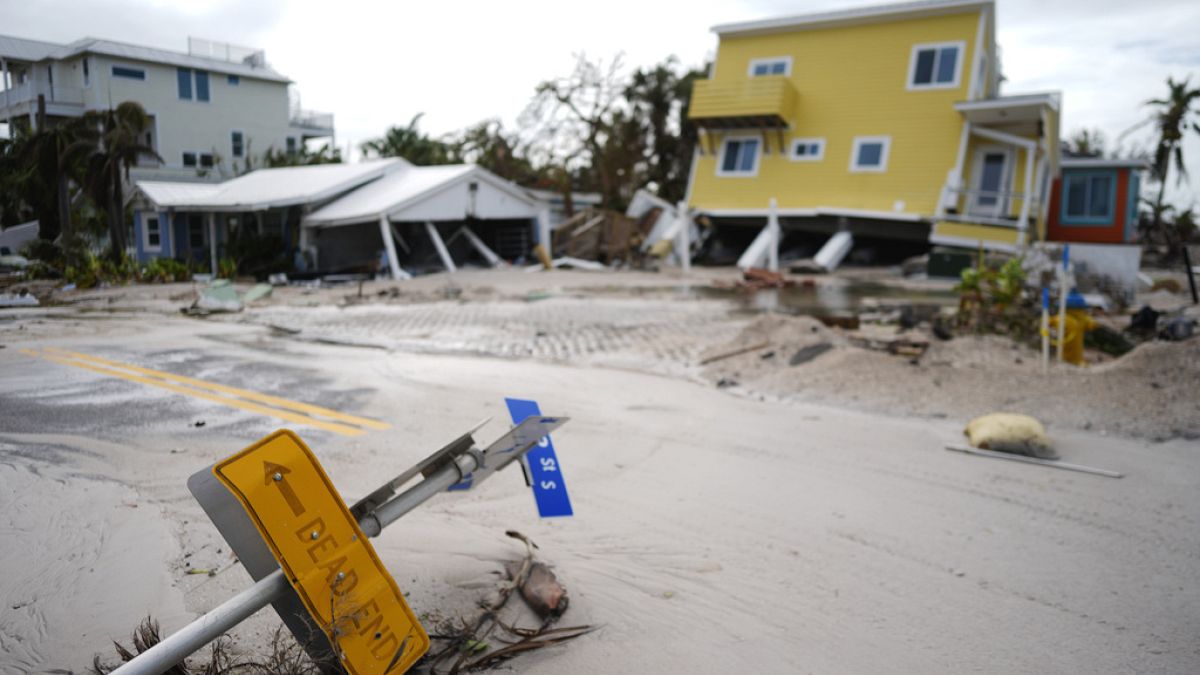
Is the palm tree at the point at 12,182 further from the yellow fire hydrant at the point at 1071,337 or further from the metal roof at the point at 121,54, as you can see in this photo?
the yellow fire hydrant at the point at 1071,337

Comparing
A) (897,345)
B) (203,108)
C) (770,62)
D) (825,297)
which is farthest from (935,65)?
(203,108)

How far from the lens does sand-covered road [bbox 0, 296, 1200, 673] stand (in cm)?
316

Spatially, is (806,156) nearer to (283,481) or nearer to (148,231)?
(148,231)

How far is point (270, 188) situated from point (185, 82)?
482cm

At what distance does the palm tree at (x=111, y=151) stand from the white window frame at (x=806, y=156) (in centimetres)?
2804

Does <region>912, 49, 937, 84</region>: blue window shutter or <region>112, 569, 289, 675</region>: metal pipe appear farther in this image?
<region>912, 49, 937, 84</region>: blue window shutter

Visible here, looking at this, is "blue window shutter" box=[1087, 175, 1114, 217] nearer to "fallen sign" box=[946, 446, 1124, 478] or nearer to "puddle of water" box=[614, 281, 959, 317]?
"puddle of water" box=[614, 281, 959, 317]

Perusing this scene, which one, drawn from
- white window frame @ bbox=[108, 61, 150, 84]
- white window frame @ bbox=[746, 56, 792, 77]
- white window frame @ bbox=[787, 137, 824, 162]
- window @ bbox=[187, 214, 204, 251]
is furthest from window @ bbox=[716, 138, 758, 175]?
white window frame @ bbox=[108, 61, 150, 84]

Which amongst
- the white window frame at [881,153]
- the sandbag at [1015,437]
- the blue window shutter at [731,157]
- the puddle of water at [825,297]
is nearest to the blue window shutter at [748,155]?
the blue window shutter at [731,157]

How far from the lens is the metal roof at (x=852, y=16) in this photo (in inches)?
1045

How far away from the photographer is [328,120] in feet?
15.9

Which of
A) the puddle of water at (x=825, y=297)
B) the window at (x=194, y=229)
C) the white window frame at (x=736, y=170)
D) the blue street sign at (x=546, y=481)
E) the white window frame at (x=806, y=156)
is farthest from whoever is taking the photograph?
the white window frame at (x=736, y=170)

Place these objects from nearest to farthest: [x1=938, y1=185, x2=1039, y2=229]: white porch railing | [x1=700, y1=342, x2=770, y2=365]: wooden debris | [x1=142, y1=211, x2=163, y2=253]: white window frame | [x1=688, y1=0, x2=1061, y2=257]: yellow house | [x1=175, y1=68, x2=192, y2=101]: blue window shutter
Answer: [x1=175, y1=68, x2=192, y2=101]: blue window shutter
[x1=142, y1=211, x2=163, y2=253]: white window frame
[x1=700, y1=342, x2=770, y2=365]: wooden debris
[x1=938, y1=185, x2=1039, y2=229]: white porch railing
[x1=688, y1=0, x2=1061, y2=257]: yellow house

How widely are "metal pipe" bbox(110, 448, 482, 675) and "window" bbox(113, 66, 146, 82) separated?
2.36 m
